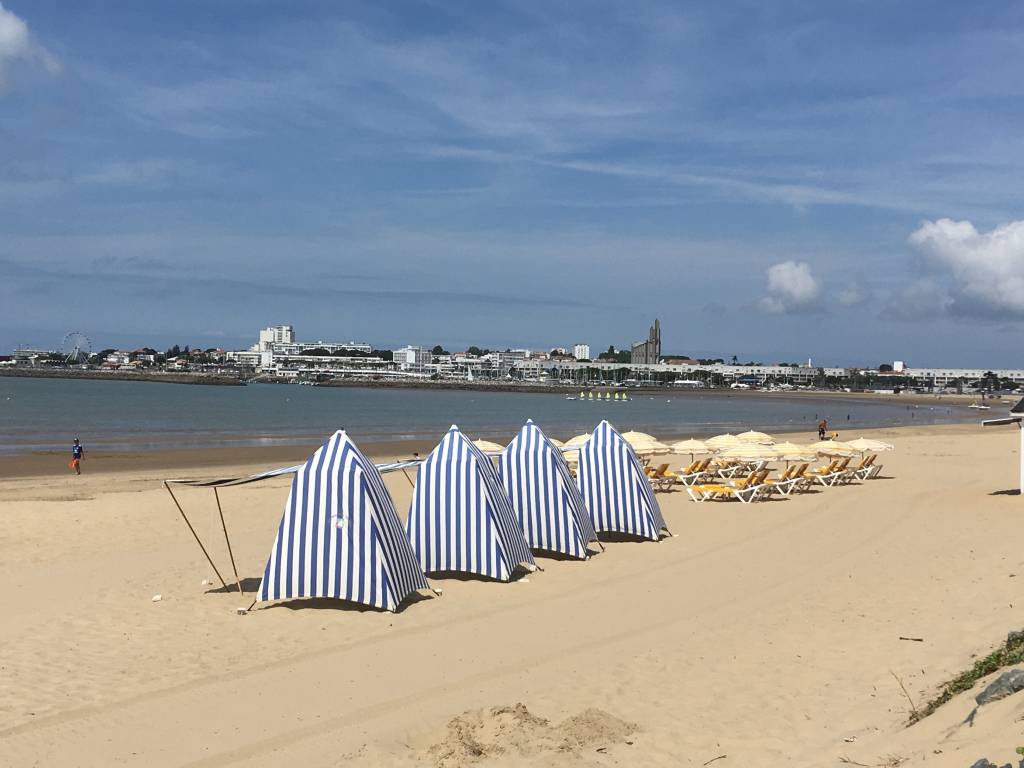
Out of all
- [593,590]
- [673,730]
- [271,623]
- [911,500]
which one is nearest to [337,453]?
[271,623]

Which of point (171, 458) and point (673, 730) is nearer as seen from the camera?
point (673, 730)

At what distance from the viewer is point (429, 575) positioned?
458 inches

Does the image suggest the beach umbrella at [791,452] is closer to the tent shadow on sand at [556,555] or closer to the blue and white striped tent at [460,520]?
the tent shadow on sand at [556,555]

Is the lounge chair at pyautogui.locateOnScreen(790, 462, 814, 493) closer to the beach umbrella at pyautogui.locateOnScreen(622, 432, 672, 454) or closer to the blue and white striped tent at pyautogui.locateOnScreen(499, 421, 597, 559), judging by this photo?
the beach umbrella at pyautogui.locateOnScreen(622, 432, 672, 454)

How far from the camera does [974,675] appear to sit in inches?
258

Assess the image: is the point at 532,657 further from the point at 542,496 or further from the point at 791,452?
the point at 791,452

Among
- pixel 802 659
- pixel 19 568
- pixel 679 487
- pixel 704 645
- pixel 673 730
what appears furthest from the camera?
pixel 679 487

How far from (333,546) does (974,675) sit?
591cm

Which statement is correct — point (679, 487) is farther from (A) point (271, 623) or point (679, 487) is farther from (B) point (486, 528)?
(A) point (271, 623)

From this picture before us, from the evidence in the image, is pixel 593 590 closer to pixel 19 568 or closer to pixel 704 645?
pixel 704 645

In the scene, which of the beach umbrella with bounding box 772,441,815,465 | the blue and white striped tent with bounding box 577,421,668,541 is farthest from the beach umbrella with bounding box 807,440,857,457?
the blue and white striped tent with bounding box 577,421,668,541

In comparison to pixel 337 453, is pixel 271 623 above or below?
below

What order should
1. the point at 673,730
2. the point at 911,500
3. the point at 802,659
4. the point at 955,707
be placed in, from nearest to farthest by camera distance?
1. the point at 955,707
2. the point at 673,730
3. the point at 802,659
4. the point at 911,500

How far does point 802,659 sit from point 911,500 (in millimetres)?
11964
